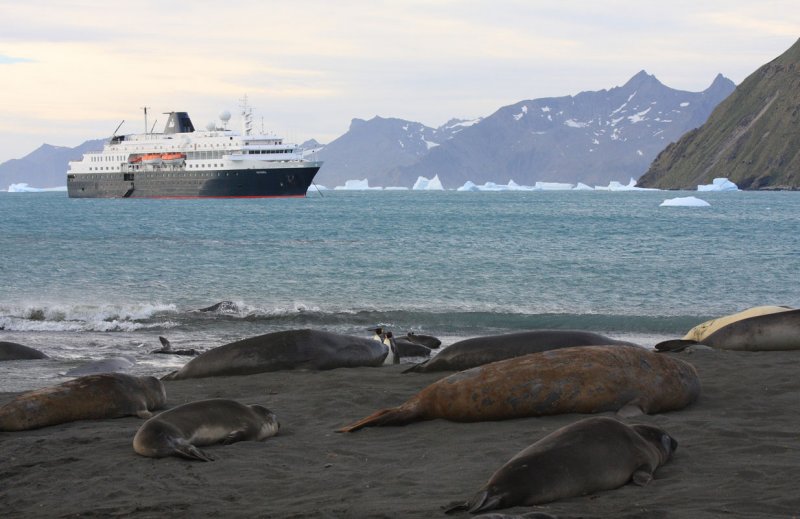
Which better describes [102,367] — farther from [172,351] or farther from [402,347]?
[402,347]

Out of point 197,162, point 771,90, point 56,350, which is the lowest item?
A: point 56,350

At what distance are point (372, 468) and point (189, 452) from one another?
3.55 feet

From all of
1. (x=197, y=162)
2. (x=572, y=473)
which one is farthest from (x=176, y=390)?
(x=197, y=162)

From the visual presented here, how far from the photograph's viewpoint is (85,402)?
6.41 meters

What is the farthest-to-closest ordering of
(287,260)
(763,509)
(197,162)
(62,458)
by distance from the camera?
(197,162) < (287,260) < (62,458) < (763,509)

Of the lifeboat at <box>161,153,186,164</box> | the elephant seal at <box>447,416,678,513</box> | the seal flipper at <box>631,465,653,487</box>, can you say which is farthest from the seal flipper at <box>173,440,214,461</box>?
the lifeboat at <box>161,153,186,164</box>

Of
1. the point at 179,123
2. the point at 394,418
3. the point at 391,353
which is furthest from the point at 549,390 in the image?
the point at 179,123

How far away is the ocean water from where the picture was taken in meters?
13.3

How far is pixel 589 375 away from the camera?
5824 mm

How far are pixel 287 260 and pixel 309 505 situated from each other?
20955 millimetres

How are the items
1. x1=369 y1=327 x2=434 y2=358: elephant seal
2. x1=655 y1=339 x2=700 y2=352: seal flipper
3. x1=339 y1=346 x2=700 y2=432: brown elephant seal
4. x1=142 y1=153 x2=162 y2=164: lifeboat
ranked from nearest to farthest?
x1=339 y1=346 x2=700 y2=432: brown elephant seal, x1=655 y1=339 x2=700 y2=352: seal flipper, x1=369 y1=327 x2=434 y2=358: elephant seal, x1=142 y1=153 x2=162 y2=164: lifeboat

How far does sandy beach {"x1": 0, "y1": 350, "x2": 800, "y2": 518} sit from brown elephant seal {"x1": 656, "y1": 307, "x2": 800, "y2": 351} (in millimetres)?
2453

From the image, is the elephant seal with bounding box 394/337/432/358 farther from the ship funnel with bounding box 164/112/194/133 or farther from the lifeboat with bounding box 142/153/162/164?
the ship funnel with bounding box 164/112/194/133

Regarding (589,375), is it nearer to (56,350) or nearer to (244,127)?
(56,350)
